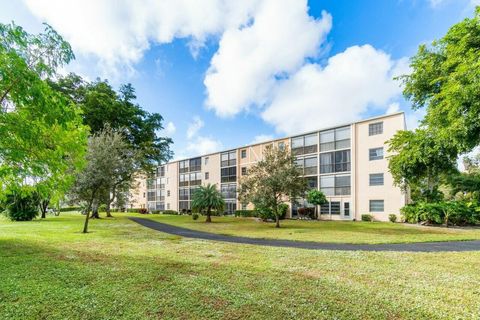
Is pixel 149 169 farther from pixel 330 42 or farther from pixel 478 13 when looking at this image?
pixel 478 13

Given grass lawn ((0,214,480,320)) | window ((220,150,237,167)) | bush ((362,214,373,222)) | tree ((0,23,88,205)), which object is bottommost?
bush ((362,214,373,222))

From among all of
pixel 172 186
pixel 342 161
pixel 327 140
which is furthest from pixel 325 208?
pixel 172 186

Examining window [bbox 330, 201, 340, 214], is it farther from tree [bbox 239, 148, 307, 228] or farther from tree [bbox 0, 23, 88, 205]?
tree [bbox 0, 23, 88, 205]

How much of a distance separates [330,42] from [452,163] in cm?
1437

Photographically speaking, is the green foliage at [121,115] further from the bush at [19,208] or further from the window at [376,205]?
the window at [376,205]

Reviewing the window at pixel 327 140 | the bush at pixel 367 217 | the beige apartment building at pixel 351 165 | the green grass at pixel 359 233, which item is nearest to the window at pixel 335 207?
the beige apartment building at pixel 351 165

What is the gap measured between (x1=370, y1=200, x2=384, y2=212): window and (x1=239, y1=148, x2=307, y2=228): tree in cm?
1253

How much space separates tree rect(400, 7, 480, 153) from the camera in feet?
30.7

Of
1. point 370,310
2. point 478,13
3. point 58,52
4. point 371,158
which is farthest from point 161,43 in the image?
point 371,158

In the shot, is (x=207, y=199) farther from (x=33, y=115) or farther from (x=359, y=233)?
(x=33, y=115)

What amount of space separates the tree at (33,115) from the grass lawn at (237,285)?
261 cm

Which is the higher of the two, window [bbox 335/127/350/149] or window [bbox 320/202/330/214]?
window [bbox 335/127/350/149]

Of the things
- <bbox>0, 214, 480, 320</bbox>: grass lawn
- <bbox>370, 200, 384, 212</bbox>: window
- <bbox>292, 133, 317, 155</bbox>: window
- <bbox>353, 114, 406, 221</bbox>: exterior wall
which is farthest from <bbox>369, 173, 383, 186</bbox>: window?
<bbox>0, 214, 480, 320</bbox>: grass lawn

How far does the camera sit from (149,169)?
32.1 metres
